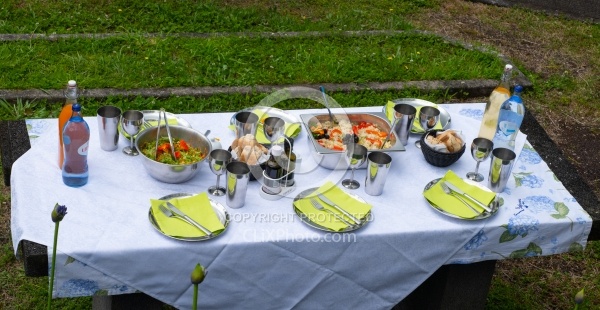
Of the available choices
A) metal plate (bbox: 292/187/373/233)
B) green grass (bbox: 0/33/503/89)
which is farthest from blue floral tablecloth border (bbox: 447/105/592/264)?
green grass (bbox: 0/33/503/89)

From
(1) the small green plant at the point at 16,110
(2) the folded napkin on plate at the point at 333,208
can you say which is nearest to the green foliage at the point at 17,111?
(1) the small green plant at the point at 16,110

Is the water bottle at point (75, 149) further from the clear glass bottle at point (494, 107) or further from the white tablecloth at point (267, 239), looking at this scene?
the clear glass bottle at point (494, 107)

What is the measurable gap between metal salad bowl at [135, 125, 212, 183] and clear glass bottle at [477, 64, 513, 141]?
1122mm

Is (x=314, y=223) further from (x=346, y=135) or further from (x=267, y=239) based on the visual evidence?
(x=346, y=135)

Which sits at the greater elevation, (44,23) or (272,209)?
(272,209)

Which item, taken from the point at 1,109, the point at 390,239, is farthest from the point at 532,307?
the point at 1,109

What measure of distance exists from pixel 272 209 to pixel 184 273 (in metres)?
0.37

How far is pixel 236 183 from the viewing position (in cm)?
262

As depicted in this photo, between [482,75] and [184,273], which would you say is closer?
[184,273]

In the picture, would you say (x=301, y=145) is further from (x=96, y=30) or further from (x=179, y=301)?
(x=96, y=30)

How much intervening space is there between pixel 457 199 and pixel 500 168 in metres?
0.21

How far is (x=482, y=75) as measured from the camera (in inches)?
221

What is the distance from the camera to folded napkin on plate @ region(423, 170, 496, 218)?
2734 mm

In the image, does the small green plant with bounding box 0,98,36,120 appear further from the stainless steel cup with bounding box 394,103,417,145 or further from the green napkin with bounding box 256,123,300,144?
the stainless steel cup with bounding box 394,103,417,145
